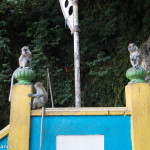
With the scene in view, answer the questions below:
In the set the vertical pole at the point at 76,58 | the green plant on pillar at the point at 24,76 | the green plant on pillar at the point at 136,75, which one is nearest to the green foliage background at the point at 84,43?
the vertical pole at the point at 76,58

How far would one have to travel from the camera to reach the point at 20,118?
11.0 feet

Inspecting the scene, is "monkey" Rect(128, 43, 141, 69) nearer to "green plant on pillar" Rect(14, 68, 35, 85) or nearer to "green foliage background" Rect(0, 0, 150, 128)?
"green plant on pillar" Rect(14, 68, 35, 85)

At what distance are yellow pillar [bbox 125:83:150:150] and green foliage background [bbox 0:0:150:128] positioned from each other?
4149 mm

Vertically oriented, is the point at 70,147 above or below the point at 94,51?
below

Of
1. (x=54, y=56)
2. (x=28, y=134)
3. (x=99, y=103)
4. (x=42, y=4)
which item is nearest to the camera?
(x=28, y=134)

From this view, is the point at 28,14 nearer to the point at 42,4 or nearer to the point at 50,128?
the point at 42,4

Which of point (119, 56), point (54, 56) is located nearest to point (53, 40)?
point (54, 56)

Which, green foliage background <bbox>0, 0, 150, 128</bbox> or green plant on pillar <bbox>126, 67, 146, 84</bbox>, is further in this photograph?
green foliage background <bbox>0, 0, 150, 128</bbox>

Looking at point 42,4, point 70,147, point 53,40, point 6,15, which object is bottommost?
point 70,147

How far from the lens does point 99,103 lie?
27.2 ft

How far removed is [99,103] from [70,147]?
5.05 m

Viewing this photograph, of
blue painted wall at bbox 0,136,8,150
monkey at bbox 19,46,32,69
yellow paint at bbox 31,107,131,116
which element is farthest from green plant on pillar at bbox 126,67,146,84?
blue painted wall at bbox 0,136,8,150

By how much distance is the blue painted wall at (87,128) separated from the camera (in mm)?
3355

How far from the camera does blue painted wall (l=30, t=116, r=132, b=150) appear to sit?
3355 millimetres
